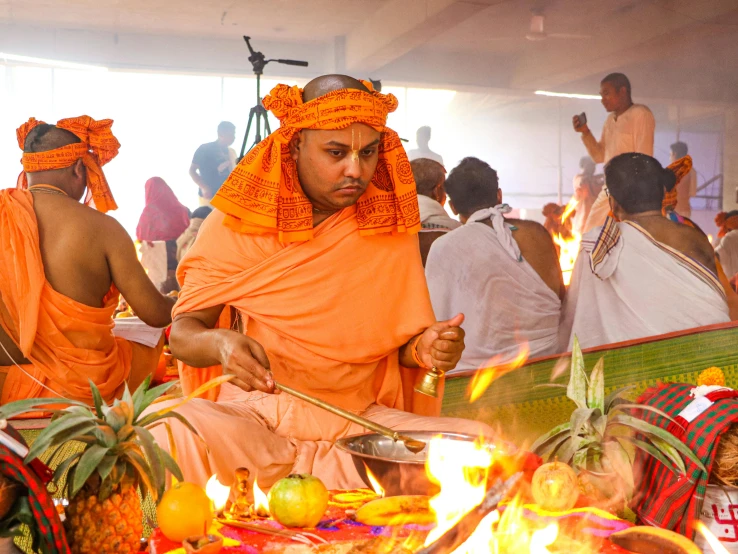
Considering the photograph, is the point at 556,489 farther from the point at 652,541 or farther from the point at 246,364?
the point at 246,364

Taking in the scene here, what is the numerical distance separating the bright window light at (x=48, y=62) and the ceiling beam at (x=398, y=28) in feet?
10.1

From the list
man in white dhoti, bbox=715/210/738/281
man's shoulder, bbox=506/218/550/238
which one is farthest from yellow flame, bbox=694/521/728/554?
man in white dhoti, bbox=715/210/738/281

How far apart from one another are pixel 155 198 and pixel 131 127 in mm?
1378

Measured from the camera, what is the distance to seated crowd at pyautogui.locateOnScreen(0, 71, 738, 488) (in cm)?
265

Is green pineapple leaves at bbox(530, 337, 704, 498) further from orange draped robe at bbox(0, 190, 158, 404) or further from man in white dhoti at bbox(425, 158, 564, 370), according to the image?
orange draped robe at bbox(0, 190, 158, 404)

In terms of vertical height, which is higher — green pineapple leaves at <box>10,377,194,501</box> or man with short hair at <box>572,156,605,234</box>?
man with short hair at <box>572,156,605,234</box>

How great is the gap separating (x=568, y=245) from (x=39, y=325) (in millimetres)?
5957

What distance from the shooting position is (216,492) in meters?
1.98

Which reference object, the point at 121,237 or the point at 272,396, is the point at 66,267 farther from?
the point at 272,396

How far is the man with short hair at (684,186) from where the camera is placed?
863 centimetres

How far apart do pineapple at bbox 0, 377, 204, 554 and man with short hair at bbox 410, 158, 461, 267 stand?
2961 millimetres

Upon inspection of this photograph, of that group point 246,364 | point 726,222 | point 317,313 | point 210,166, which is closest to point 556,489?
point 246,364

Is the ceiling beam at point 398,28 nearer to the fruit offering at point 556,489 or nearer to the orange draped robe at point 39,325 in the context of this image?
the orange draped robe at point 39,325

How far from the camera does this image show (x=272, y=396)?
2703 mm
